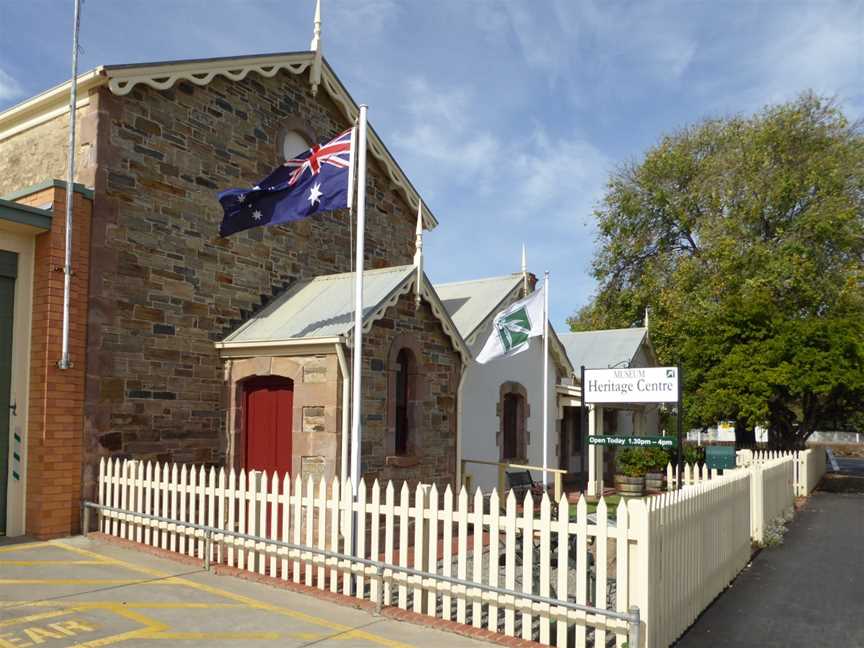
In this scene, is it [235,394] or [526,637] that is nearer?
[526,637]

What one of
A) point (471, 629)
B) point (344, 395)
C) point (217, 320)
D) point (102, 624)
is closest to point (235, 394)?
point (217, 320)

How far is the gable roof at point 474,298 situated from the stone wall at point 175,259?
3.71 metres

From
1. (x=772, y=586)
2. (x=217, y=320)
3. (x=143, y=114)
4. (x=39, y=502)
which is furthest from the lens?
(x=217, y=320)

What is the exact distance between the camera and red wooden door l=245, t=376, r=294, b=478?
37.5ft

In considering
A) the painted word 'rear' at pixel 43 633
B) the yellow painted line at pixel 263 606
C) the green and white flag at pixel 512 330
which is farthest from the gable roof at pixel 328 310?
the painted word 'rear' at pixel 43 633

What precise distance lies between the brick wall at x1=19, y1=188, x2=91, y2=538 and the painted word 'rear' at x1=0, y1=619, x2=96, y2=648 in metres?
3.94

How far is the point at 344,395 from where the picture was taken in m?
10.3

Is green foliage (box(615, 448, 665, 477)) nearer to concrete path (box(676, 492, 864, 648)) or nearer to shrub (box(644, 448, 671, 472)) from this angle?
shrub (box(644, 448, 671, 472))

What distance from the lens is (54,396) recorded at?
9984 millimetres

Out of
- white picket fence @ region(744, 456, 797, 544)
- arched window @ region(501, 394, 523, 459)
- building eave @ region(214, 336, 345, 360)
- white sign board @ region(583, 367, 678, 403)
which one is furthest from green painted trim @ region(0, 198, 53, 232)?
white picket fence @ region(744, 456, 797, 544)

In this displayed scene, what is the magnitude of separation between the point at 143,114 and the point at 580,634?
32.7 feet

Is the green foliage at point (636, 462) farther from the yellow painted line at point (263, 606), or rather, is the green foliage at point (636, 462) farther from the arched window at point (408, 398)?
the yellow painted line at point (263, 606)

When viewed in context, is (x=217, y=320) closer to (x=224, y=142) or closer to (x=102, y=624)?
(x=224, y=142)

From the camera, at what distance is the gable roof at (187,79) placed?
11.0 m
